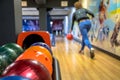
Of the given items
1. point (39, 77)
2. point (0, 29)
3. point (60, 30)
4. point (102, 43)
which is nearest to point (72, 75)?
point (0, 29)

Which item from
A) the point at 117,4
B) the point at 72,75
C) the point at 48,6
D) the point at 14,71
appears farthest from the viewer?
the point at 48,6

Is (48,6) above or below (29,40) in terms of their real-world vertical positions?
above

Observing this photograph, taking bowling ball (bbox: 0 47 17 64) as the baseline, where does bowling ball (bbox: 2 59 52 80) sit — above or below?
above

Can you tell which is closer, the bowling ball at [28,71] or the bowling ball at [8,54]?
the bowling ball at [28,71]

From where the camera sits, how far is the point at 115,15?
531 centimetres

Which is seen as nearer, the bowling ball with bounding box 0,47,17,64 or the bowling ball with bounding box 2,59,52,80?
the bowling ball with bounding box 2,59,52,80

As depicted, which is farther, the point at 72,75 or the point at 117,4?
the point at 117,4

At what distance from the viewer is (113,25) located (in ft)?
18.0

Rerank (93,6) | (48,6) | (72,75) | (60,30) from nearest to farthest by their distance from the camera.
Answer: (72,75), (93,6), (48,6), (60,30)

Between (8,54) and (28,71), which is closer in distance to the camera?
(28,71)

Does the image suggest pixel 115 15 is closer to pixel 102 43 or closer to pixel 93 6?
pixel 102 43

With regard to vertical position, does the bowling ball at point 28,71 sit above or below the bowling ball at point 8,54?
above

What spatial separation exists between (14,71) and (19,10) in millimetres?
2987

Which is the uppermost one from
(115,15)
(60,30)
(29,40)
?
(115,15)
